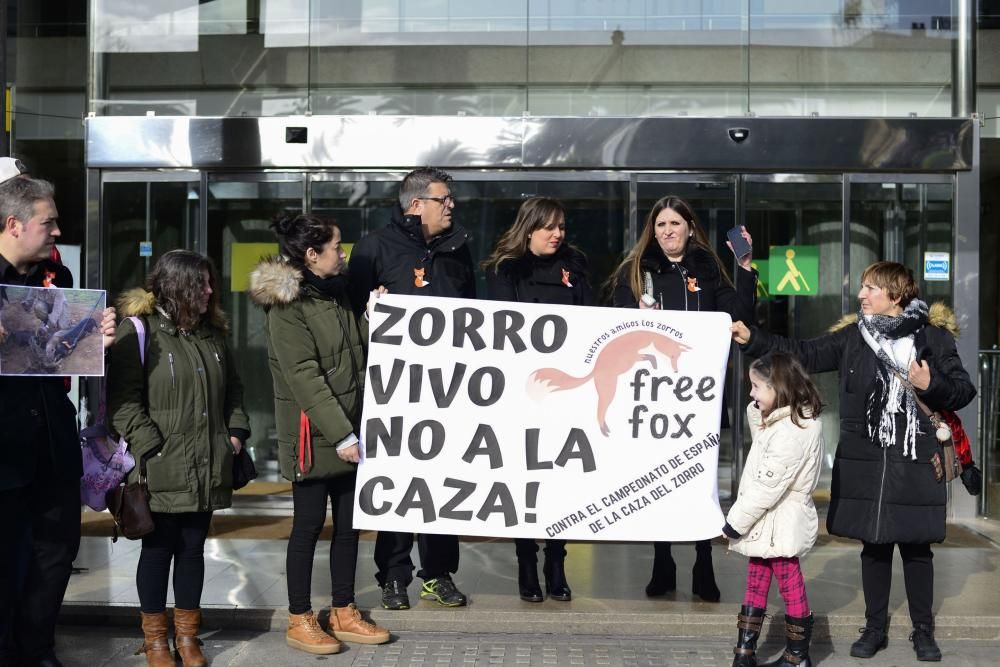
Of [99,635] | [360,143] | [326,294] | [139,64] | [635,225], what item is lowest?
[99,635]

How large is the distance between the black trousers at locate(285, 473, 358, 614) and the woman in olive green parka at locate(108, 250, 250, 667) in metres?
0.40

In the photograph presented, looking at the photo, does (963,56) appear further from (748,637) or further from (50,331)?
(50,331)

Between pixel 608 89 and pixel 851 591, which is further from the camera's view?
pixel 608 89

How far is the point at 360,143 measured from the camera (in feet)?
31.3

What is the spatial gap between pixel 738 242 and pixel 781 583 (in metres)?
1.60

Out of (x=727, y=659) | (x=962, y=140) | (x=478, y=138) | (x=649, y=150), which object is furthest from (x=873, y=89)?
(x=727, y=659)

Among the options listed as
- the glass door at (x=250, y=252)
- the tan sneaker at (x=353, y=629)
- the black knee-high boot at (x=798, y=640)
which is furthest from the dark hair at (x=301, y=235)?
the glass door at (x=250, y=252)

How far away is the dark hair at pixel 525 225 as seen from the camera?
20.8ft

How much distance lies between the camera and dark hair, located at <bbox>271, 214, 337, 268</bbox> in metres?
5.75

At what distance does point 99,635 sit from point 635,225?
A: 198 inches

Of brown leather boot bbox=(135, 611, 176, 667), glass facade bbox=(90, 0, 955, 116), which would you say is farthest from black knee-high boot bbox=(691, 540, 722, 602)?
glass facade bbox=(90, 0, 955, 116)

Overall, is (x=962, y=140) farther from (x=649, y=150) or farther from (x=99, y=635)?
(x=99, y=635)

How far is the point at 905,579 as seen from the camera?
5867 millimetres

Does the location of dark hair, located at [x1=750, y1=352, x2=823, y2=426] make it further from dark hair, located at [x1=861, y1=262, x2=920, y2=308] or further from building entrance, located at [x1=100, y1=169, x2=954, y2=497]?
building entrance, located at [x1=100, y1=169, x2=954, y2=497]
